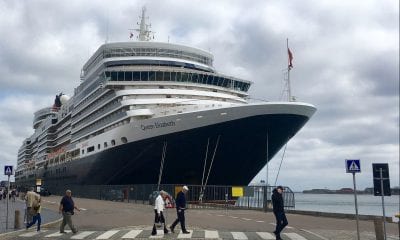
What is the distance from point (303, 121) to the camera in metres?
34.5

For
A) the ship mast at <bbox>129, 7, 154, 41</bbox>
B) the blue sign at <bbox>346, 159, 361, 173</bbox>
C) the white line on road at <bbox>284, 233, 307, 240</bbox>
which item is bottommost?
the white line on road at <bbox>284, 233, 307, 240</bbox>

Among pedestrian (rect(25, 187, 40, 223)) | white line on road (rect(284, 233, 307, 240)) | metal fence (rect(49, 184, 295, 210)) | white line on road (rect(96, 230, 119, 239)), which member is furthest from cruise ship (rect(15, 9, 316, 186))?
white line on road (rect(96, 230, 119, 239))

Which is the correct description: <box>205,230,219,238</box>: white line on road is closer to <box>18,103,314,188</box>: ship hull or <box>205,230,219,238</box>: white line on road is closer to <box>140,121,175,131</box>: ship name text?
<box>18,103,314,188</box>: ship hull

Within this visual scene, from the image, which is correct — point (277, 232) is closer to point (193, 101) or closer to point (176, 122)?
point (176, 122)

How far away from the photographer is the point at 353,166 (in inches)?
514

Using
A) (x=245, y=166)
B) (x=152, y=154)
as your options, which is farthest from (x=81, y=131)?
(x=245, y=166)

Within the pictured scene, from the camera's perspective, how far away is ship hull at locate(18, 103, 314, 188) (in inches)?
1262

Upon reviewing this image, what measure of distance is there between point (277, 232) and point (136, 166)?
75.0 ft

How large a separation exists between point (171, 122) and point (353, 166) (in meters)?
20.3

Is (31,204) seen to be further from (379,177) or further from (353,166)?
(379,177)

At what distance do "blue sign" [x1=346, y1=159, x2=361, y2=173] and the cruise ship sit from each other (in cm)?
1839

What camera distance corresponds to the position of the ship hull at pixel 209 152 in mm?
32062

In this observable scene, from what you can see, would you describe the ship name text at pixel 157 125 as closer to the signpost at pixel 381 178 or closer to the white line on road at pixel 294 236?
the white line on road at pixel 294 236

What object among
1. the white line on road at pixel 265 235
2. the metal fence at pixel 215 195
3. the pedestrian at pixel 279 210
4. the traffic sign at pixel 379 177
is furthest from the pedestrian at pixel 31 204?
the metal fence at pixel 215 195
